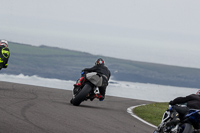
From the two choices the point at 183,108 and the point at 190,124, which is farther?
the point at 183,108

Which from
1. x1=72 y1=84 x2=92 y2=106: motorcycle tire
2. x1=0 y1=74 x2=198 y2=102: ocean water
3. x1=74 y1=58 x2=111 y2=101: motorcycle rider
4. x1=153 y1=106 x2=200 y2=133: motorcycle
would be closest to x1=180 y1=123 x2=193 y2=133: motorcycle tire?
x1=153 y1=106 x2=200 y2=133: motorcycle

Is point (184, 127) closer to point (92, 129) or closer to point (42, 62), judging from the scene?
point (92, 129)

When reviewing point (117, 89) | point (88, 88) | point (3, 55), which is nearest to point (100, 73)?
point (88, 88)

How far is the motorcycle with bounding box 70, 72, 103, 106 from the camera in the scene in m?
13.3

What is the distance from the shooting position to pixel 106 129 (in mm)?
9102

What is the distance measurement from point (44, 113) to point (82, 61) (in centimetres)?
10707

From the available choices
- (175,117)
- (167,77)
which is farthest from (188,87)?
(175,117)

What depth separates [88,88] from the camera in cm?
1336

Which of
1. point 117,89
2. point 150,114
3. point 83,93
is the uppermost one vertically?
point 83,93

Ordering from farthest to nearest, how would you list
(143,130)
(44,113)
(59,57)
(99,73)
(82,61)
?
(59,57), (82,61), (99,73), (44,113), (143,130)

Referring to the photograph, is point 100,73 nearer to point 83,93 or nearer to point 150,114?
point 83,93

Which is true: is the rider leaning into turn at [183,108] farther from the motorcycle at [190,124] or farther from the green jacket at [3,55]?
the green jacket at [3,55]

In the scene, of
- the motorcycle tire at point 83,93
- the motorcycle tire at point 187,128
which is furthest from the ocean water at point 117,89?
the motorcycle tire at point 187,128

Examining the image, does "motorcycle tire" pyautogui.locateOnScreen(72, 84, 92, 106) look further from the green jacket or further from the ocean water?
the ocean water
